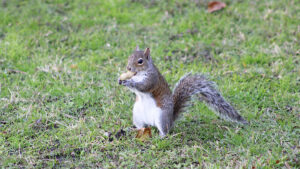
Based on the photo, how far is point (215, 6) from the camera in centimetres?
507

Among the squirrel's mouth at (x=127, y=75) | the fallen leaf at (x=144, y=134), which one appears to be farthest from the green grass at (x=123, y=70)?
the squirrel's mouth at (x=127, y=75)

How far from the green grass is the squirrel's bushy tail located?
5.3 inches

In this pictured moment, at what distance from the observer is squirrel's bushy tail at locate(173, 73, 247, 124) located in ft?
9.71

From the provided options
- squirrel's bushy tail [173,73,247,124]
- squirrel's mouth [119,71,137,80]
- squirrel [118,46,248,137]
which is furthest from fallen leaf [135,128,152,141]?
squirrel's mouth [119,71,137,80]

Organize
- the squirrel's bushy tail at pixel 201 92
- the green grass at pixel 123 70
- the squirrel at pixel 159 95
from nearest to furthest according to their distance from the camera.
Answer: the green grass at pixel 123 70 < the squirrel at pixel 159 95 < the squirrel's bushy tail at pixel 201 92

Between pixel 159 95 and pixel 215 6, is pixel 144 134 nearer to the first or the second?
pixel 159 95

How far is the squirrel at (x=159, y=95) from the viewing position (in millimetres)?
2824

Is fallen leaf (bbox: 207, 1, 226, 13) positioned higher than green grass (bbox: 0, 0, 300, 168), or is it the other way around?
fallen leaf (bbox: 207, 1, 226, 13)

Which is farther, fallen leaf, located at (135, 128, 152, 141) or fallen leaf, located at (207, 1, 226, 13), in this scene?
fallen leaf, located at (207, 1, 226, 13)

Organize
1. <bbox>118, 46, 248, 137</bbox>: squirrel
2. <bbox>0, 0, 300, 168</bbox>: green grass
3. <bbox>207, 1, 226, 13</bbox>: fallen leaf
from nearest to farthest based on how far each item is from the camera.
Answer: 1. <bbox>0, 0, 300, 168</bbox>: green grass
2. <bbox>118, 46, 248, 137</bbox>: squirrel
3. <bbox>207, 1, 226, 13</bbox>: fallen leaf

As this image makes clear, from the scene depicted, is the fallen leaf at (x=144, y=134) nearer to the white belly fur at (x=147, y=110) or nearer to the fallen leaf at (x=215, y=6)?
the white belly fur at (x=147, y=110)

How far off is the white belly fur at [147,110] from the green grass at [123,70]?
0.49 ft

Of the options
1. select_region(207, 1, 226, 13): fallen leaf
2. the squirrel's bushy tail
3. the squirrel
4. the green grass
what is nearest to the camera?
the green grass

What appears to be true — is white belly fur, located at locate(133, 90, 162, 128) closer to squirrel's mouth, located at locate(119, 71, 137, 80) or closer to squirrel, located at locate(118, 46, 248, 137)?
squirrel, located at locate(118, 46, 248, 137)
